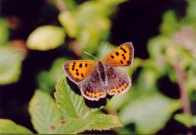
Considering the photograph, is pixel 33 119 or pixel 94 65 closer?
pixel 33 119

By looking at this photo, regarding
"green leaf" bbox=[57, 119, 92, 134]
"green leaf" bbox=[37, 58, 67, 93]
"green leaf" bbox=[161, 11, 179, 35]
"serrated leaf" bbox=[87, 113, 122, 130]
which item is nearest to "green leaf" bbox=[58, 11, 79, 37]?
"green leaf" bbox=[37, 58, 67, 93]

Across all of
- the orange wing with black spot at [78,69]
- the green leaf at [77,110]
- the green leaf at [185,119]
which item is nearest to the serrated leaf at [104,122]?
the green leaf at [77,110]

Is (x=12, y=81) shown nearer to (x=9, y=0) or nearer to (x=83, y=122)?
(x=9, y=0)

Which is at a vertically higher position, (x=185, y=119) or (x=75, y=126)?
(x=75, y=126)

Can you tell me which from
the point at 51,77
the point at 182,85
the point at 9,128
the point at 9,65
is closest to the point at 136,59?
the point at 182,85

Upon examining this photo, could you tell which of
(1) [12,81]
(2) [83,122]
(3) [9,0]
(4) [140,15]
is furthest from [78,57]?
(2) [83,122]

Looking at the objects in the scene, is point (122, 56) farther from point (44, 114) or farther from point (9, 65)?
point (9, 65)
